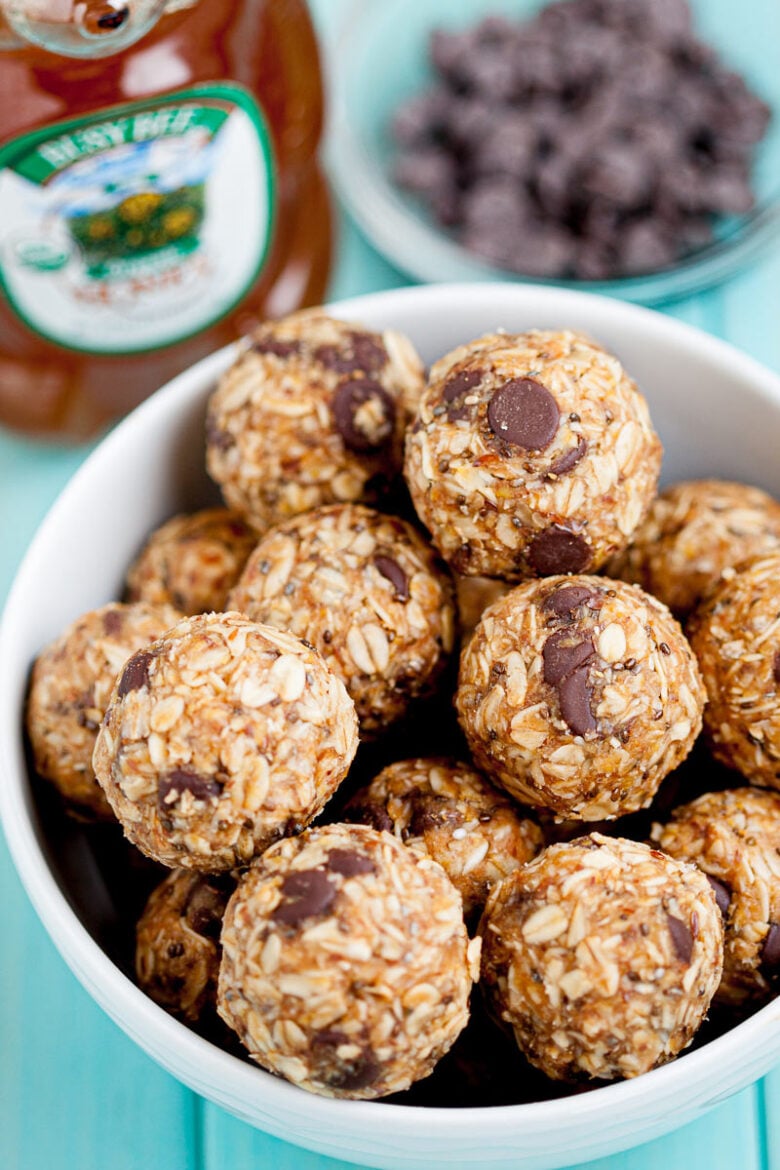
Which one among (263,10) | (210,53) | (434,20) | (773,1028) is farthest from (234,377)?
(434,20)

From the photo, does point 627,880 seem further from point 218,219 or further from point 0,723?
point 218,219

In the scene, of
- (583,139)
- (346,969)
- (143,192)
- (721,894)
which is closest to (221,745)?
(346,969)

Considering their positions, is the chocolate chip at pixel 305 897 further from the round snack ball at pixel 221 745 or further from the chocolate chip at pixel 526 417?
the chocolate chip at pixel 526 417

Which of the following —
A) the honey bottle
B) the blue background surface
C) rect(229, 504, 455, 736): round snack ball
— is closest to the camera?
rect(229, 504, 455, 736): round snack ball

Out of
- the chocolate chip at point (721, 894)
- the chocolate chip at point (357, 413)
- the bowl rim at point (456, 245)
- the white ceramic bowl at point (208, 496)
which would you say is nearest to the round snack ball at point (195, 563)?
the white ceramic bowl at point (208, 496)

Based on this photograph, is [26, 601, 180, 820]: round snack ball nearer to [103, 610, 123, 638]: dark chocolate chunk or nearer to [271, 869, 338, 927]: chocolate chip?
[103, 610, 123, 638]: dark chocolate chunk

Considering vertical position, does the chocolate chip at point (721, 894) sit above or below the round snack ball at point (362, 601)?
below

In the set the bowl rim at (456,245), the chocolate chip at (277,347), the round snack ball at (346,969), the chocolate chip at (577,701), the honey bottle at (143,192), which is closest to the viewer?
the round snack ball at (346,969)

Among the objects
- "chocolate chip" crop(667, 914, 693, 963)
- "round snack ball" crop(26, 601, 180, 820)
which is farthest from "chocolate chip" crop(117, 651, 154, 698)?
"chocolate chip" crop(667, 914, 693, 963)
